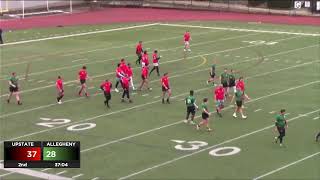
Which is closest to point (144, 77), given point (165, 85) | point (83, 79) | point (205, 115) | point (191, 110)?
point (165, 85)

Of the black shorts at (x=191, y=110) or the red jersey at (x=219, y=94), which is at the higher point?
the red jersey at (x=219, y=94)

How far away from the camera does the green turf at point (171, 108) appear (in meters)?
19.9

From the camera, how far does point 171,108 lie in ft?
88.0

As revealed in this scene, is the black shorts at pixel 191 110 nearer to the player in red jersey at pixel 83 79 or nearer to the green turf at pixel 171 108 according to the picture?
the green turf at pixel 171 108

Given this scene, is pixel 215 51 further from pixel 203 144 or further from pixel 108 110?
pixel 203 144

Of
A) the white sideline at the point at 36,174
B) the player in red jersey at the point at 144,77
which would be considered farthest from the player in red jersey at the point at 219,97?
the white sideline at the point at 36,174

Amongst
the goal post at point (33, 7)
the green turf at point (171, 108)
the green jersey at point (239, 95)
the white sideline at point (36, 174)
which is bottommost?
the white sideline at point (36, 174)

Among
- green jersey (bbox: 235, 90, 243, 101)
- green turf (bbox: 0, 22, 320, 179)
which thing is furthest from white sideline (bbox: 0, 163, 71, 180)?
green jersey (bbox: 235, 90, 243, 101)

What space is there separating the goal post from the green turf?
16410mm

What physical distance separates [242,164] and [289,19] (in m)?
40.1

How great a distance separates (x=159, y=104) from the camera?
90.6 ft

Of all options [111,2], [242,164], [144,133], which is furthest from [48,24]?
[242,164]
